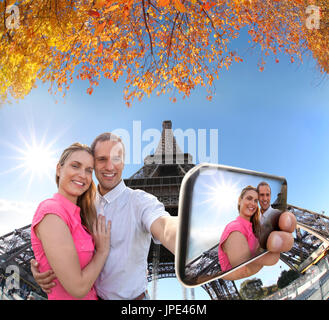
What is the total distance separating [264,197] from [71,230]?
3.52 feet

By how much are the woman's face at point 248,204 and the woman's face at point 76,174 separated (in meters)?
0.92

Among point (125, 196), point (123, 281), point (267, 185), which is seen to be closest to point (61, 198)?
point (125, 196)

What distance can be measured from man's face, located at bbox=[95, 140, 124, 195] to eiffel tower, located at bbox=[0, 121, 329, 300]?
332cm

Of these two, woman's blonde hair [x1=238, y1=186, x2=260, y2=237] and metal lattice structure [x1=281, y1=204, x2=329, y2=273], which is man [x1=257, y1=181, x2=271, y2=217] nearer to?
woman's blonde hair [x1=238, y1=186, x2=260, y2=237]

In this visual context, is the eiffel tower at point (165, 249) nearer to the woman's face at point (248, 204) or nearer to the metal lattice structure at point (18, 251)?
the metal lattice structure at point (18, 251)

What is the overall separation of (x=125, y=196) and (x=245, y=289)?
6145mm

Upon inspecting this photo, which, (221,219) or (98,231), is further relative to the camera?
(98,231)

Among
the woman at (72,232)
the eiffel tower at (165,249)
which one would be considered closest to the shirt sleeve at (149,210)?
the woman at (72,232)

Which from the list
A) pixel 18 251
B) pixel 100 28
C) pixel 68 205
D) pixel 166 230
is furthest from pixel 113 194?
pixel 18 251

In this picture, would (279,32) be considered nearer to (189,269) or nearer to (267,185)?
(267,185)

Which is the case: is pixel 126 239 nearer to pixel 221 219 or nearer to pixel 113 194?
pixel 113 194

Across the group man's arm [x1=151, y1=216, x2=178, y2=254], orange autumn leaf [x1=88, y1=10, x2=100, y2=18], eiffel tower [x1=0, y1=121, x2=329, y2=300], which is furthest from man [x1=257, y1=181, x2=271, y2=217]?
eiffel tower [x1=0, y1=121, x2=329, y2=300]

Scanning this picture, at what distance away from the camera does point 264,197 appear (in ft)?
4.26

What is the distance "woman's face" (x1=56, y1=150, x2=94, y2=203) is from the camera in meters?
1.55
